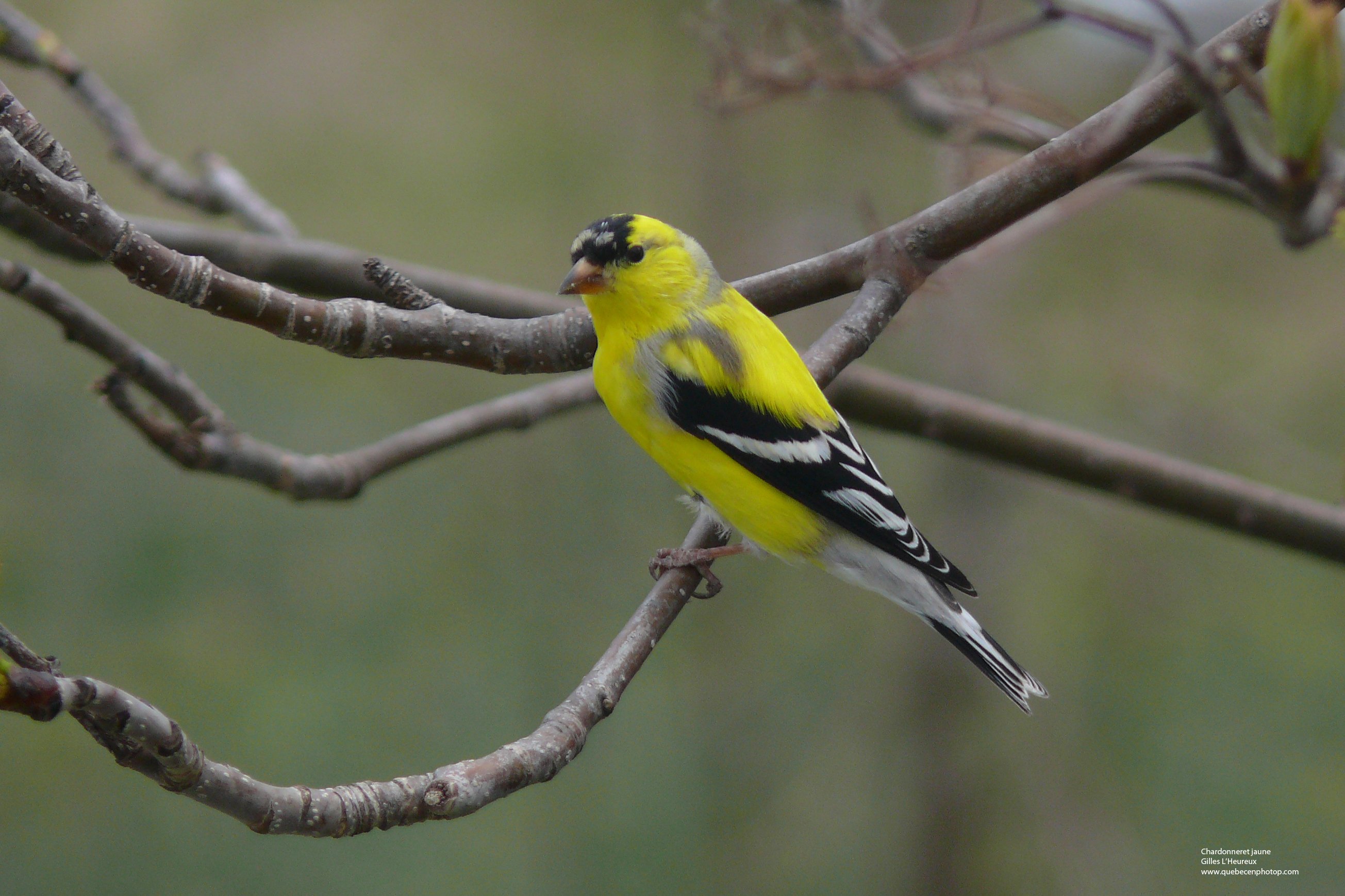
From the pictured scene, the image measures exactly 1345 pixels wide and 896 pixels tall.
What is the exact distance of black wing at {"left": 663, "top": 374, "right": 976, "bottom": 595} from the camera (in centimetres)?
218

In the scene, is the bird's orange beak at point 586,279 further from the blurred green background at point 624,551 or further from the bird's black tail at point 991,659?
the blurred green background at point 624,551

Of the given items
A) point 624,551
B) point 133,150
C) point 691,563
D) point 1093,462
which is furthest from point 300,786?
point 624,551

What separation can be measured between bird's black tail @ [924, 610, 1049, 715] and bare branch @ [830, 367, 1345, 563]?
1.58 feet

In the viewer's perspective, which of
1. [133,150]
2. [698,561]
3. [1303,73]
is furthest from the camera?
[133,150]

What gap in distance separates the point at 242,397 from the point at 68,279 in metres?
1.12

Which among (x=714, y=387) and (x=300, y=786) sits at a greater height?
(x=714, y=387)

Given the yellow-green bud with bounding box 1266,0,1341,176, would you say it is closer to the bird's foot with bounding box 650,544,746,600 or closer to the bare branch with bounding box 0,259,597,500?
the bird's foot with bounding box 650,544,746,600

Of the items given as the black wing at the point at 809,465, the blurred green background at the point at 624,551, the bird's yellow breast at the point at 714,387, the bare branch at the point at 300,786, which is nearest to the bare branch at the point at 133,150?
the bird's yellow breast at the point at 714,387

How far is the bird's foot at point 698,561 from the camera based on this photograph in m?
1.85

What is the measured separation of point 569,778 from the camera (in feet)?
16.3

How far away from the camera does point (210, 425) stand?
2.16 m

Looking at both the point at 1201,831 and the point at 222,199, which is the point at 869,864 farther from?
the point at 222,199

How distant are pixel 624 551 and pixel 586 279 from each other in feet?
10.1

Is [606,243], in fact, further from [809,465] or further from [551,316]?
[809,465]
